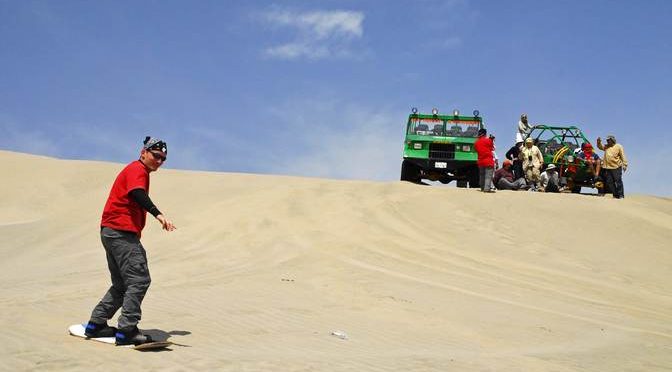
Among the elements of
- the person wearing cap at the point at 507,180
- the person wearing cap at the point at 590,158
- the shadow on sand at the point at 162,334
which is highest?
the person wearing cap at the point at 590,158

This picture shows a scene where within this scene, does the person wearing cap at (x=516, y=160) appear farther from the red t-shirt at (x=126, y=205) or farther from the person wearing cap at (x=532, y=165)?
the red t-shirt at (x=126, y=205)

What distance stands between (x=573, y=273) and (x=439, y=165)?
9.05 meters

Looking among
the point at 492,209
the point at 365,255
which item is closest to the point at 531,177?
the point at 492,209

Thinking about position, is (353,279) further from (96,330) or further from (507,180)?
(507,180)

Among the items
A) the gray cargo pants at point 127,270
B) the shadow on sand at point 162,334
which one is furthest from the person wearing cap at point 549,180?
the gray cargo pants at point 127,270

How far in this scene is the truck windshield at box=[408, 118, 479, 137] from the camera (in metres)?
19.0

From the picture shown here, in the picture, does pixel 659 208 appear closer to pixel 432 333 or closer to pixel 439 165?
pixel 439 165

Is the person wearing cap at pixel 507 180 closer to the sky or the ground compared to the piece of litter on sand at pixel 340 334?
closer to the sky

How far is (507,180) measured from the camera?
652 inches

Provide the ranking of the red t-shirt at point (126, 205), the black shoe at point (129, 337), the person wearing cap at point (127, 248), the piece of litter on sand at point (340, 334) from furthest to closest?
the piece of litter on sand at point (340, 334) → the red t-shirt at point (126, 205) → the person wearing cap at point (127, 248) → the black shoe at point (129, 337)

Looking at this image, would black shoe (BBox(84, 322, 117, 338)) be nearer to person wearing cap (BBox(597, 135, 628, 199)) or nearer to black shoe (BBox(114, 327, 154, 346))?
black shoe (BBox(114, 327, 154, 346))

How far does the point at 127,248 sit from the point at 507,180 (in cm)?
1277

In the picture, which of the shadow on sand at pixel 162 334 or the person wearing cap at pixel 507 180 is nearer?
the shadow on sand at pixel 162 334

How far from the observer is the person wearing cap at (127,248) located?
4.93 m
